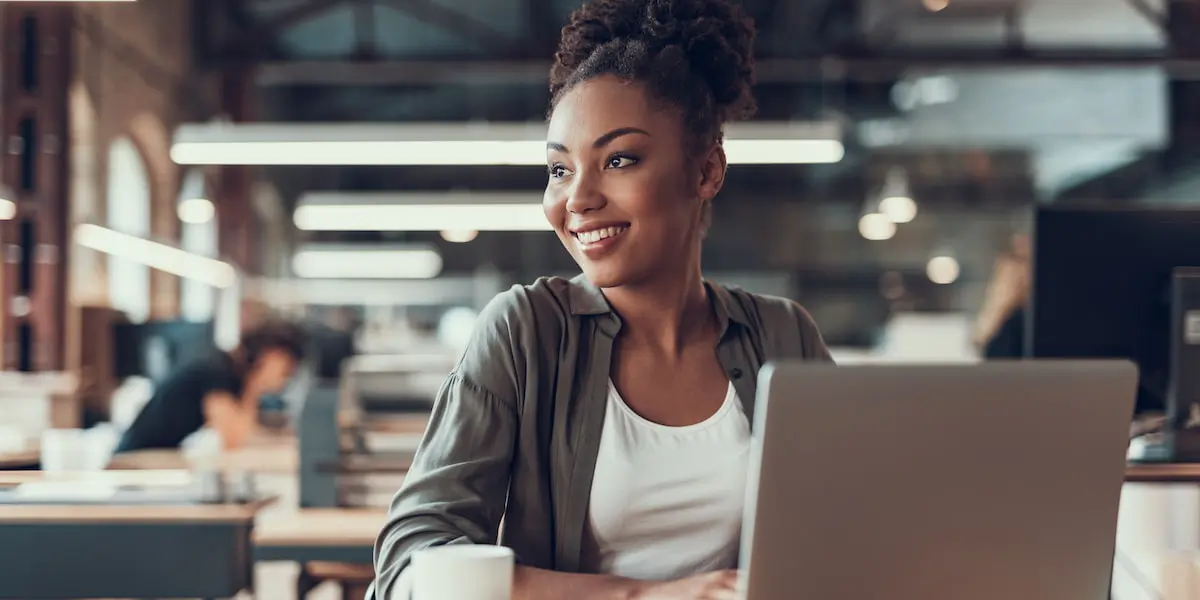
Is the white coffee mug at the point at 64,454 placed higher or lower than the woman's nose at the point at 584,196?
lower

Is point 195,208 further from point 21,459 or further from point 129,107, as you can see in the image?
point 21,459

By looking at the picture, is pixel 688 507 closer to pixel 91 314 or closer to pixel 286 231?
pixel 91 314

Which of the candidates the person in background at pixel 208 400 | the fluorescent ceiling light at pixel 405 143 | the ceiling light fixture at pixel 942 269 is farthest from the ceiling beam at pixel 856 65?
the ceiling light fixture at pixel 942 269

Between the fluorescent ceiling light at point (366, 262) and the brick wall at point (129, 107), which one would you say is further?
the fluorescent ceiling light at point (366, 262)

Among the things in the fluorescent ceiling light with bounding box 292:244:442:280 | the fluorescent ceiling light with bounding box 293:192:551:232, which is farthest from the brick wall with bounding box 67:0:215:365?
the fluorescent ceiling light with bounding box 292:244:442:280

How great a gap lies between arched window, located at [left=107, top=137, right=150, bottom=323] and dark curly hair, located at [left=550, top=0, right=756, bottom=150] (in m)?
10.3

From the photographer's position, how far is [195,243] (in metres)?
13.9

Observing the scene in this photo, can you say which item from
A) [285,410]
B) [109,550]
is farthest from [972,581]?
[285,410]

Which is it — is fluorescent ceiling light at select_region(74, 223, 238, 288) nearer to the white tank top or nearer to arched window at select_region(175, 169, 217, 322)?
arched window at select_region(175, 169, 217, 322)

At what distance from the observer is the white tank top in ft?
4.76

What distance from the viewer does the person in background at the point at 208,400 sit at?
176 inches

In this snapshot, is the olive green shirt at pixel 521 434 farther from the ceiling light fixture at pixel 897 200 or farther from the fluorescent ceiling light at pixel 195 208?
the ceiling light fixture at pixel 897 200

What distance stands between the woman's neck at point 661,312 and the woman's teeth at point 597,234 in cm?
12

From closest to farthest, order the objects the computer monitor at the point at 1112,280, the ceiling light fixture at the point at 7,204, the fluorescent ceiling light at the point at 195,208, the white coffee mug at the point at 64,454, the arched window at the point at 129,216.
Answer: the computer monitor at the point at 1112,280, the white coffee mug at the point at 64,454, the ceiling light fixture at the point at 7,204, the fluorescent ceiling light at the point at 195,208, the arched window at the point at 129,216
